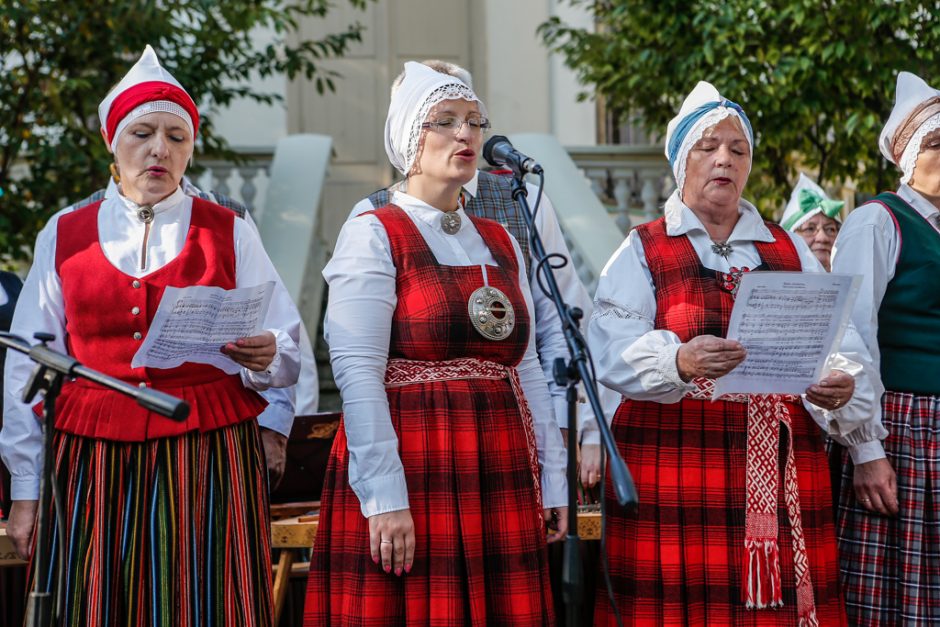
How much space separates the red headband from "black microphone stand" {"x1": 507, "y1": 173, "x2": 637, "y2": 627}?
1.08 m

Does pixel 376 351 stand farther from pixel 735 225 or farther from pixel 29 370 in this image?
pixel 735 225

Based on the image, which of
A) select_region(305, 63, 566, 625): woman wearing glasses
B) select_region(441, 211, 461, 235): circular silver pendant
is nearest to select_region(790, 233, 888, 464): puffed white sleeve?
select_region(305, 63, 566, 625): woman wearing glasses

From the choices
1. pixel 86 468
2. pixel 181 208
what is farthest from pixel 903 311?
pixel 86 468

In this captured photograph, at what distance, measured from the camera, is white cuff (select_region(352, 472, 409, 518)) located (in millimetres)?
2996

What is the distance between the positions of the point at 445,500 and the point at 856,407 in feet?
4.04

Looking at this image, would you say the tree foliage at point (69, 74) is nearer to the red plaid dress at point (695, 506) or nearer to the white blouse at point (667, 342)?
the white blouse at point (667, 342)

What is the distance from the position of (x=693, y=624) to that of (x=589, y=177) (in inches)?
247

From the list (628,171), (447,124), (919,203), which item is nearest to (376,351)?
(447,124)

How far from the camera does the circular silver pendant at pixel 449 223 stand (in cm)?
330

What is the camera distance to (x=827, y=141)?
784 centimetres

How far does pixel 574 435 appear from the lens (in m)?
2.82

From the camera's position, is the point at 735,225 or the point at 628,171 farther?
the point at 628,171

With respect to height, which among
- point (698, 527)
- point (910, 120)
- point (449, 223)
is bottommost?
point (698, 527)

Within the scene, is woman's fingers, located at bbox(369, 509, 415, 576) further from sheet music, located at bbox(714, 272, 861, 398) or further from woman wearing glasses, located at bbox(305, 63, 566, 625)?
sheet music, located at bbox(714, 272, 861, 398)
